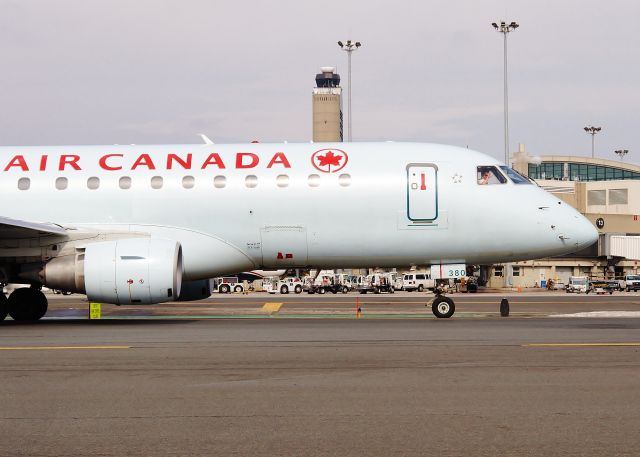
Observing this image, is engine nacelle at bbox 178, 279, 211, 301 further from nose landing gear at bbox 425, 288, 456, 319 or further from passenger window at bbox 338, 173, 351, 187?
nose landing gear at bbox 425, 288, 456, 319

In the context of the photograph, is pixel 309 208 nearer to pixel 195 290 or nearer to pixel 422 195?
pixel 422 195

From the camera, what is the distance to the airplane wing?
22.8 m

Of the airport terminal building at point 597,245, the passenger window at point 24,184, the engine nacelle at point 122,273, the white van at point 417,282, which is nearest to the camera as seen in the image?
the engine nacelle at point 122,273

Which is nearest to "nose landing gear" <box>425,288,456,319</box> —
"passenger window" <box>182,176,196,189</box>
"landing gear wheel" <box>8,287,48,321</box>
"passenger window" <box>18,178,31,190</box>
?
"passenger window" <box>182,176,196,189</box>

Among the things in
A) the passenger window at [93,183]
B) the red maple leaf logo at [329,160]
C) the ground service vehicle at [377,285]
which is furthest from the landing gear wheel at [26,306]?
the ground service vehicle at [377,285]

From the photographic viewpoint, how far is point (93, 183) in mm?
25375

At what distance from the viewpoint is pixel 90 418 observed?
9.21 meters

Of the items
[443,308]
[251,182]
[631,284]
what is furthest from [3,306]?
[631,284]

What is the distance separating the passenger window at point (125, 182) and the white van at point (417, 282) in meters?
59.5

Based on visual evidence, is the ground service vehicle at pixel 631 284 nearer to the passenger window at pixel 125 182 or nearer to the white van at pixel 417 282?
the white van at pixel 417 282

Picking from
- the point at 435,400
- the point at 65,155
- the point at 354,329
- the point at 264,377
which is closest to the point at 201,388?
the point at 264,377

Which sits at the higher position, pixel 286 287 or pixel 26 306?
pixel 26 306

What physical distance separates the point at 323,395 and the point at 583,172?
169 meters

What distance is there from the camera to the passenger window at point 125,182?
2528cm
